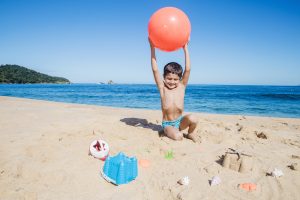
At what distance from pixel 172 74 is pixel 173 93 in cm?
36

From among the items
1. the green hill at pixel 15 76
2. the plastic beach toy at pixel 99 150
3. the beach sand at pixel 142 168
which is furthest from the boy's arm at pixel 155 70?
the green hill at pixel 15 76

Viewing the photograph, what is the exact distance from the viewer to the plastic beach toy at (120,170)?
102 inches

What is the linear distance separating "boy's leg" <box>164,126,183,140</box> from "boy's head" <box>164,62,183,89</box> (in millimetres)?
777

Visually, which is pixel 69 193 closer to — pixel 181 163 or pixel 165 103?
pixel 181 163

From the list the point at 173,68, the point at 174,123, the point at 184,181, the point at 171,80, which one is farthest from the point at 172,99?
the point at 184,181

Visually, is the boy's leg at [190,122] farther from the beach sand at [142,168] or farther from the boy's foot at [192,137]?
the beach sand at [142,168]

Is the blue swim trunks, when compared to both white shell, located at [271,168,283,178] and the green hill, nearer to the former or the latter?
white shell, located at [271,168,283,178]

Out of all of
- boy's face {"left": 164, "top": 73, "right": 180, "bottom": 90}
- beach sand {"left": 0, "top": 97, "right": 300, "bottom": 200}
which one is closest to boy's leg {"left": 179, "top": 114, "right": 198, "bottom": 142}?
beach sand {"left": 0, "top": 97, "right": 300, "bottom": 200}

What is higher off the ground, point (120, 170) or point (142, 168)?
point (120, 170)

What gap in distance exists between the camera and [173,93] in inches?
173

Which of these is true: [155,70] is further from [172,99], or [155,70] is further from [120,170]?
[120,170]

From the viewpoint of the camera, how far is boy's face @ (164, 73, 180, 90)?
4320mm

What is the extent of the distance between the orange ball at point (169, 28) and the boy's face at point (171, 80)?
1.71 ft

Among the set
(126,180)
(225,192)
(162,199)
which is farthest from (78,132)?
(225,192)
